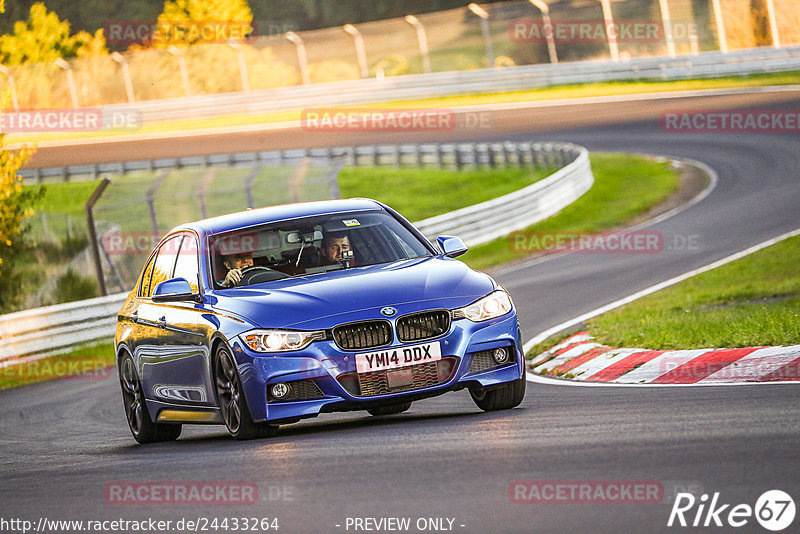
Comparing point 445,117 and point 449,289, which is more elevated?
point 449,289

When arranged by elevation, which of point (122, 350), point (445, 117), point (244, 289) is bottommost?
point (445, 117)

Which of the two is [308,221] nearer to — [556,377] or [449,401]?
[449,401]

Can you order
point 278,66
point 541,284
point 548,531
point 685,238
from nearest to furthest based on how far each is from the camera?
point 548,531 < point 541,284 < point 685,238 < point 278,66

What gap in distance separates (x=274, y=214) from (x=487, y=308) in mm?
1967

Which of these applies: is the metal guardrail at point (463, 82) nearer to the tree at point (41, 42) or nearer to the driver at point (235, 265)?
the tree at point (41, 42)

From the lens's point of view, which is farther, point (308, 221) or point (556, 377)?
point (556, 377)

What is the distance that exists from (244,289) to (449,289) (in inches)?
57.2

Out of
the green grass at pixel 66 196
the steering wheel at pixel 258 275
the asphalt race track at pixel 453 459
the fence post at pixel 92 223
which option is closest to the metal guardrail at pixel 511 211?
the fence post at pixel 92 223

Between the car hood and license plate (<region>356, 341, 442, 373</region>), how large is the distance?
23 cm

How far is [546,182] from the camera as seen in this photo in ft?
94.5

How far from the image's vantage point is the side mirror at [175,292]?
906cm

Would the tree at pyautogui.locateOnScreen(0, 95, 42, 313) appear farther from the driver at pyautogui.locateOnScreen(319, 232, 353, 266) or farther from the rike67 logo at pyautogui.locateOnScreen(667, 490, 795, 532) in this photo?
the rike67 logo at pyautogui.locateOnScreen(667, 490, 795, 532)

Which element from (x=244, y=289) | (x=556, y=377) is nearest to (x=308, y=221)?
(x=244, y=289)

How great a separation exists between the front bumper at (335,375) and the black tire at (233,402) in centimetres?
12
